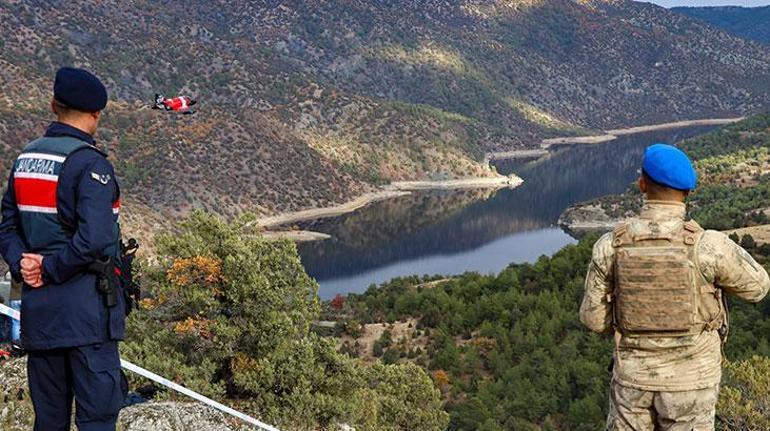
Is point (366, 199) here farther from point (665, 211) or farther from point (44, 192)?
point (44, 192)

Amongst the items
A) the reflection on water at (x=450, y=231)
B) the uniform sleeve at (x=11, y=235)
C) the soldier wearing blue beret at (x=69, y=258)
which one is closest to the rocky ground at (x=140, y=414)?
the soldier wearing blue beret at (x=69, y=258)

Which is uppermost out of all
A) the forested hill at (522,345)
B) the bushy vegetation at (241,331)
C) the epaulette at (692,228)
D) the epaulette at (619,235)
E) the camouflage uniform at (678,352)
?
the epaulette at (692,228)

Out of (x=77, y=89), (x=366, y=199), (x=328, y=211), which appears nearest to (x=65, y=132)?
(x=77, y=89)

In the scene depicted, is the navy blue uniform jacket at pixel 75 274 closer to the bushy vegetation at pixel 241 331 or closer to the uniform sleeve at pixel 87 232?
the uniform sleeve at pixel 87 232

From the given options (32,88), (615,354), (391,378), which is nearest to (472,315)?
(391,378)

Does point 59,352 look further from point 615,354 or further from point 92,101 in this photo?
point 615,354
